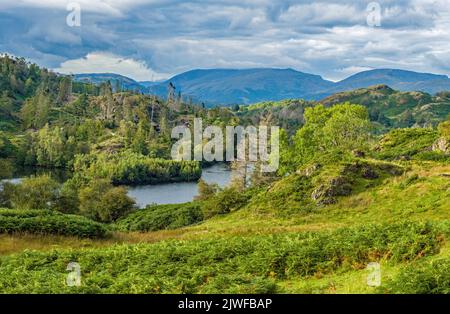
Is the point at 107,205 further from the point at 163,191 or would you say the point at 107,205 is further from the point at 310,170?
the point at 163,191

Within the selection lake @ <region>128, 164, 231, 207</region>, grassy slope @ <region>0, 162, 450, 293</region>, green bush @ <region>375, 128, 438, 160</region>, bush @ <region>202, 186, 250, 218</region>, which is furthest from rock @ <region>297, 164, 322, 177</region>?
lake @ <region>128, 164, 231, 207</region>

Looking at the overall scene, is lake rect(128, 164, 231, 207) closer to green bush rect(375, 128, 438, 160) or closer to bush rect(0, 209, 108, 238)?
green bush rect(375, 128, 438, 160)

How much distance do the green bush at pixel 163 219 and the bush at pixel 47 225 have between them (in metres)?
37.9

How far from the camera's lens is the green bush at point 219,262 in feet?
65.2

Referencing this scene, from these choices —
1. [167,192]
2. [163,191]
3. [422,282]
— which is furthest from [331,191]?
[163,191]

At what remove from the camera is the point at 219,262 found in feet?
81.8

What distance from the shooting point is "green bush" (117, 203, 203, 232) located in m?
80.0

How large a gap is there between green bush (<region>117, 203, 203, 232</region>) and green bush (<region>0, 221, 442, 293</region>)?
50.5 meters

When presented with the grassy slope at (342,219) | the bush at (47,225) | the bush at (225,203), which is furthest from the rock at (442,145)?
the bush at (47,225)

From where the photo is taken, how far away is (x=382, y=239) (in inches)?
979

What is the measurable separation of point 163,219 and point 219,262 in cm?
6165
